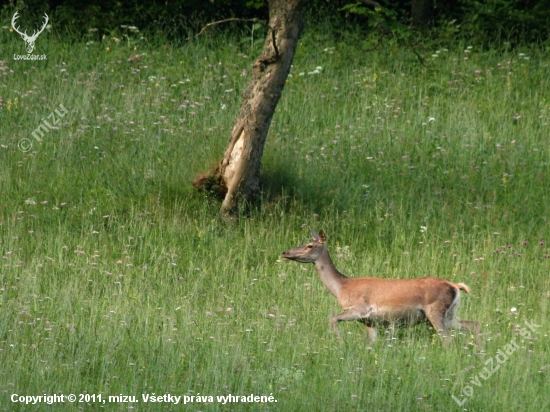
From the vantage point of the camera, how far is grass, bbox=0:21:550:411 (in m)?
7.32

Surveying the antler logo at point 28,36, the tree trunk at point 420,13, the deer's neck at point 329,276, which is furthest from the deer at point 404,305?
the tree trunk at point 420,13

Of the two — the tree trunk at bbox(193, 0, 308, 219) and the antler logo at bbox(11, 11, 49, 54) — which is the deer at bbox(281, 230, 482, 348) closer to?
the tree trunk at bbox(193, 0, 308, 219)

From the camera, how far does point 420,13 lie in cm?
1928

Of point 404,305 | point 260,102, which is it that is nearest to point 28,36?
point 260,102

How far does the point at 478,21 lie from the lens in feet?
61.3

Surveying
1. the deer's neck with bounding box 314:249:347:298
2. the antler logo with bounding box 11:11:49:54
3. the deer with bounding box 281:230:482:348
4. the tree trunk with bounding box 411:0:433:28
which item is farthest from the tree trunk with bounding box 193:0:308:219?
the tree trunk with bounding box 411:0:433:28

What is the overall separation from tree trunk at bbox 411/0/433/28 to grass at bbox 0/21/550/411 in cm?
151

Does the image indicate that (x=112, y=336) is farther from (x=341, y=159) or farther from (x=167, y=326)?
(x=341, y=159)

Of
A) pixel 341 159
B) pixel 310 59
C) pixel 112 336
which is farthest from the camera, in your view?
pixel 310 59

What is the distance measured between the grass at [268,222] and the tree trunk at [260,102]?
0.38 meters

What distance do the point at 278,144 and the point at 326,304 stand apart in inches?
190

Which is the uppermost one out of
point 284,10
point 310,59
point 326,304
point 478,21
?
point 478,21

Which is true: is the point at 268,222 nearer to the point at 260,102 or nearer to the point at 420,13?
the point at 260,102

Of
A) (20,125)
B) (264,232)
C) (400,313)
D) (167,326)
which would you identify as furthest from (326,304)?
(20,125)
